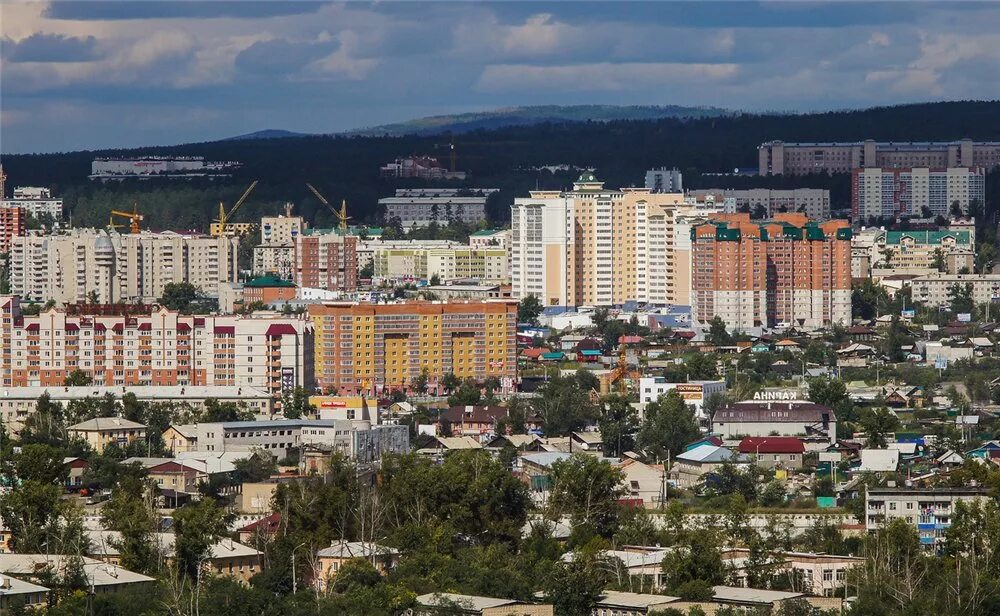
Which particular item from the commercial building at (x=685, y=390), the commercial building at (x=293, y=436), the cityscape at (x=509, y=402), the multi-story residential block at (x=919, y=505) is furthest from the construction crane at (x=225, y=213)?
the multi-story residential block at (x=919, y=505)

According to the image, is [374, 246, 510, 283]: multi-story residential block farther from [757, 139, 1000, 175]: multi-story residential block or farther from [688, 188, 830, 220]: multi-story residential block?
[757, 139, 1000, 175]: multi-story residential block

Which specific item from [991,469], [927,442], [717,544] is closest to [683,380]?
[927,442]

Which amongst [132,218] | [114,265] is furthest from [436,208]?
[114,265]

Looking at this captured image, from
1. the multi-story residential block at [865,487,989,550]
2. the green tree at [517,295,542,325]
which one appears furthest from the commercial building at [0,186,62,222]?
the multi-story residential block at [865,487,989,550]

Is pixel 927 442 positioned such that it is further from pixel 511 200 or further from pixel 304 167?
pixel 304 167

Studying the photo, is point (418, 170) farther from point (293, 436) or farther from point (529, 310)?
point (293, 436)

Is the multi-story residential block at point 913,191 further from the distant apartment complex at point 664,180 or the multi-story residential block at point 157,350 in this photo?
the multi-story residential block at point 157,350
